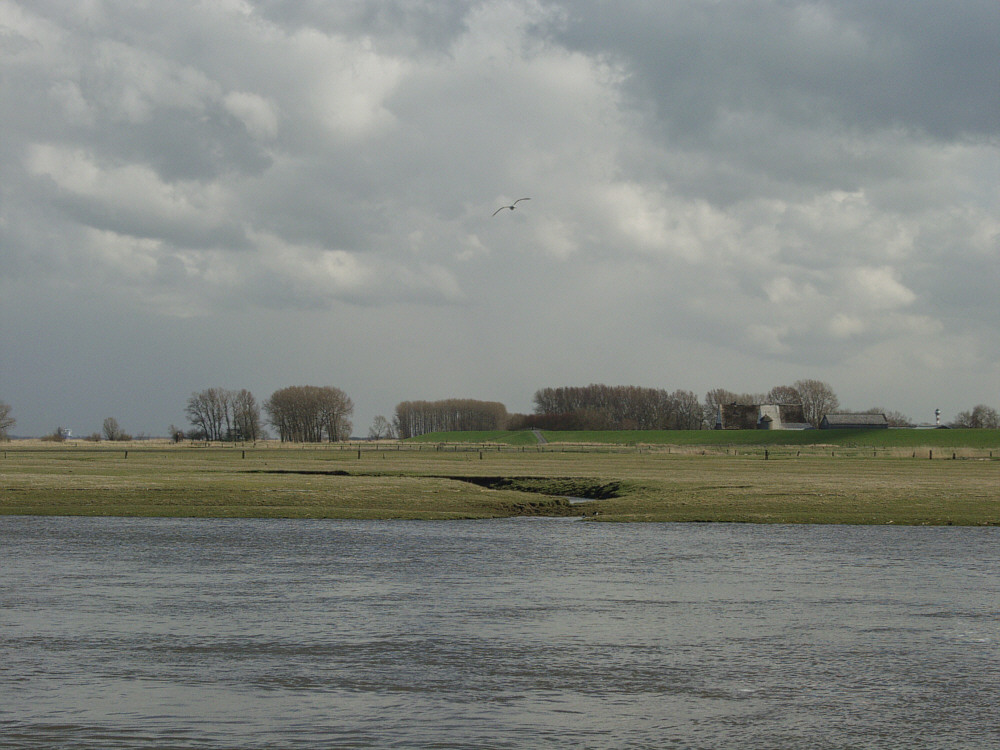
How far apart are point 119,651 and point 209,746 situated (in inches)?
191

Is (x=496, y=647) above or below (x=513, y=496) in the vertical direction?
above

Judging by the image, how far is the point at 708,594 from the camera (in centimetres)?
1897

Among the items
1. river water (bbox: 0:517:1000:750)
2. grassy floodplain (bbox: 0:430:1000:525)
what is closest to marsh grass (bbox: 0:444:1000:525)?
grassy floodplain (bbox: 0:430:1000:525)

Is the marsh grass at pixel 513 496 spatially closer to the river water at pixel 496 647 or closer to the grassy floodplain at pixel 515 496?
the grassy floodplain at pixel 515 496

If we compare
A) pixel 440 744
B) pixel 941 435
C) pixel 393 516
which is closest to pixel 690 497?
pixel 393 516

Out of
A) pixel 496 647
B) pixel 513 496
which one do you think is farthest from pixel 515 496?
pixel 496 647

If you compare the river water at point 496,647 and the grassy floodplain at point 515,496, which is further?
the grassy floodplain at point 515,496

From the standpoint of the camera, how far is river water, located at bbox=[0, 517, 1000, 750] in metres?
10.4

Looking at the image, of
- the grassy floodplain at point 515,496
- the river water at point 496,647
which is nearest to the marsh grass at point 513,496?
the grassy floodplain at point 515,496

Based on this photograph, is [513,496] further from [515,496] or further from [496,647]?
Answer: [496,647]

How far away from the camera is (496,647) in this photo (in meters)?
14.1

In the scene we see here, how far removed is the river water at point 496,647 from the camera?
408 inches

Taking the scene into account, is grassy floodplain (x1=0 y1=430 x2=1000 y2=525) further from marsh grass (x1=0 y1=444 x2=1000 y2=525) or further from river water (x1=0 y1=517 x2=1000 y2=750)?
river water (x1=0 y1=517 x2=1000 y2=750)

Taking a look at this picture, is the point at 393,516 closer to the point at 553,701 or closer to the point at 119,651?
the point at 119,651
